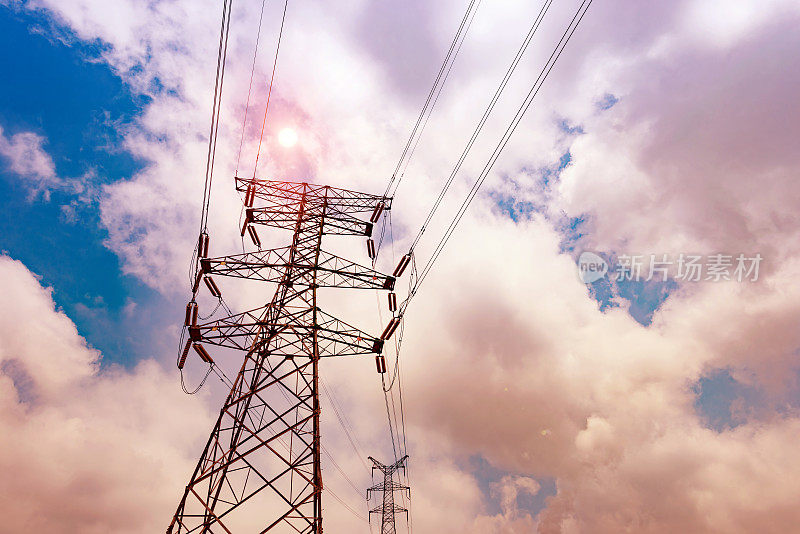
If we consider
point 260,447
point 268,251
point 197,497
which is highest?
point 268,251

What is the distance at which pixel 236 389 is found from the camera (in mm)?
15445

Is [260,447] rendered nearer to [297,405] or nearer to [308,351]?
[297,405]

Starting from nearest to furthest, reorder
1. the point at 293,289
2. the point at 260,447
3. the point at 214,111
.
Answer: the point at 214,111
the point at 260,447
the point at 293,289

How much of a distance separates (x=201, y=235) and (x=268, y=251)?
3.45 metres

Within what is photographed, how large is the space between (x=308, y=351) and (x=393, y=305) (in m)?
6.25

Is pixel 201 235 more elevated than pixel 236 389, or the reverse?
pixel 201 235

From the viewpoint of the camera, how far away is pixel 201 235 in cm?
1977

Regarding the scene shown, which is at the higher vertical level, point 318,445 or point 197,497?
point 318,445

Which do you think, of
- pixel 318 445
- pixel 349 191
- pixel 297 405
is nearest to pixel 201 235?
pixel 349 191

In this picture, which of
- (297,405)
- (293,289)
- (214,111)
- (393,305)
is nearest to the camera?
(214,111)

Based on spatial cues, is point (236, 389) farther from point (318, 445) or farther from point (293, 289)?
point (293, 289)

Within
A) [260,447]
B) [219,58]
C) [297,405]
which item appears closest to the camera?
[219,58]

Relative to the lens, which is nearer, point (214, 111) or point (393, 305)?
point (214, 111)

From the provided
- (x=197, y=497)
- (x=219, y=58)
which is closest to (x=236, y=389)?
(x=197, y=497)
